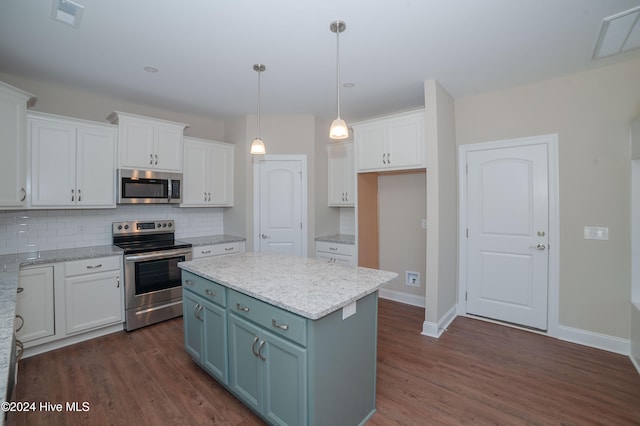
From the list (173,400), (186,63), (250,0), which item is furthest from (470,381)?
(186,63)

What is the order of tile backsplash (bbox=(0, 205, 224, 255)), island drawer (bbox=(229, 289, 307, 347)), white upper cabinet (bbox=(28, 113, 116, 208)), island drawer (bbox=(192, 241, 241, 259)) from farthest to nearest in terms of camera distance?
island drawer (bbox=(192, 241, 241, 259)), tile backsplash (bbox=(0, 205, 224, 255)), white upper cabinet (bbox=(28, 113, 116, 208)), island drawer (bbox=(229, 289, 307, 347))

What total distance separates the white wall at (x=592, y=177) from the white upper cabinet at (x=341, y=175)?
212 centimetres

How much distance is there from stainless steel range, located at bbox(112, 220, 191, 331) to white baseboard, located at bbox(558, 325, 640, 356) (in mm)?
4273

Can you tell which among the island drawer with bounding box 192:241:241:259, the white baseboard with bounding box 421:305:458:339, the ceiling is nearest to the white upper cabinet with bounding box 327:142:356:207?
the ceiling

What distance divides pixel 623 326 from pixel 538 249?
0.92 meters

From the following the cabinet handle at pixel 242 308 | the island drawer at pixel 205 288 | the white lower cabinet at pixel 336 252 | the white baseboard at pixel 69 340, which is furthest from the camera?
the white lower cabinet at pixel 336 252

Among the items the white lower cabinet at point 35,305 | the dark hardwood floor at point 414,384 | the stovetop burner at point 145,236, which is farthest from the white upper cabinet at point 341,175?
the white lower cabinet at point 35,305

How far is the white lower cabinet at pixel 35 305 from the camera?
8.53 ft

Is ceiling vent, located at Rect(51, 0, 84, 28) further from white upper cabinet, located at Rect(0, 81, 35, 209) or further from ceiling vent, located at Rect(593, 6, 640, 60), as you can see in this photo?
ceiling vent, located at Rect(593, 6, 640, 60)

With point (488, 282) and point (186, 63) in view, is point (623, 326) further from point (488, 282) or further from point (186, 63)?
point (186, 63)

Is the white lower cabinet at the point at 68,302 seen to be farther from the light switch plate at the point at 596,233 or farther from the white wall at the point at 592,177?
the light switch plate at the point at 596,233

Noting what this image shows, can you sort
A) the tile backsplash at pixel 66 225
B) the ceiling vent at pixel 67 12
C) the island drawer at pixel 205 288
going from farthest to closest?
the tile backsplash at pixel 66 225
the island drawer at pixel 205 288
the ceiling vent at pixel 67 12

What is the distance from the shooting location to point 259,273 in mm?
2148

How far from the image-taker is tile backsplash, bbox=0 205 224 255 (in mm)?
2982
